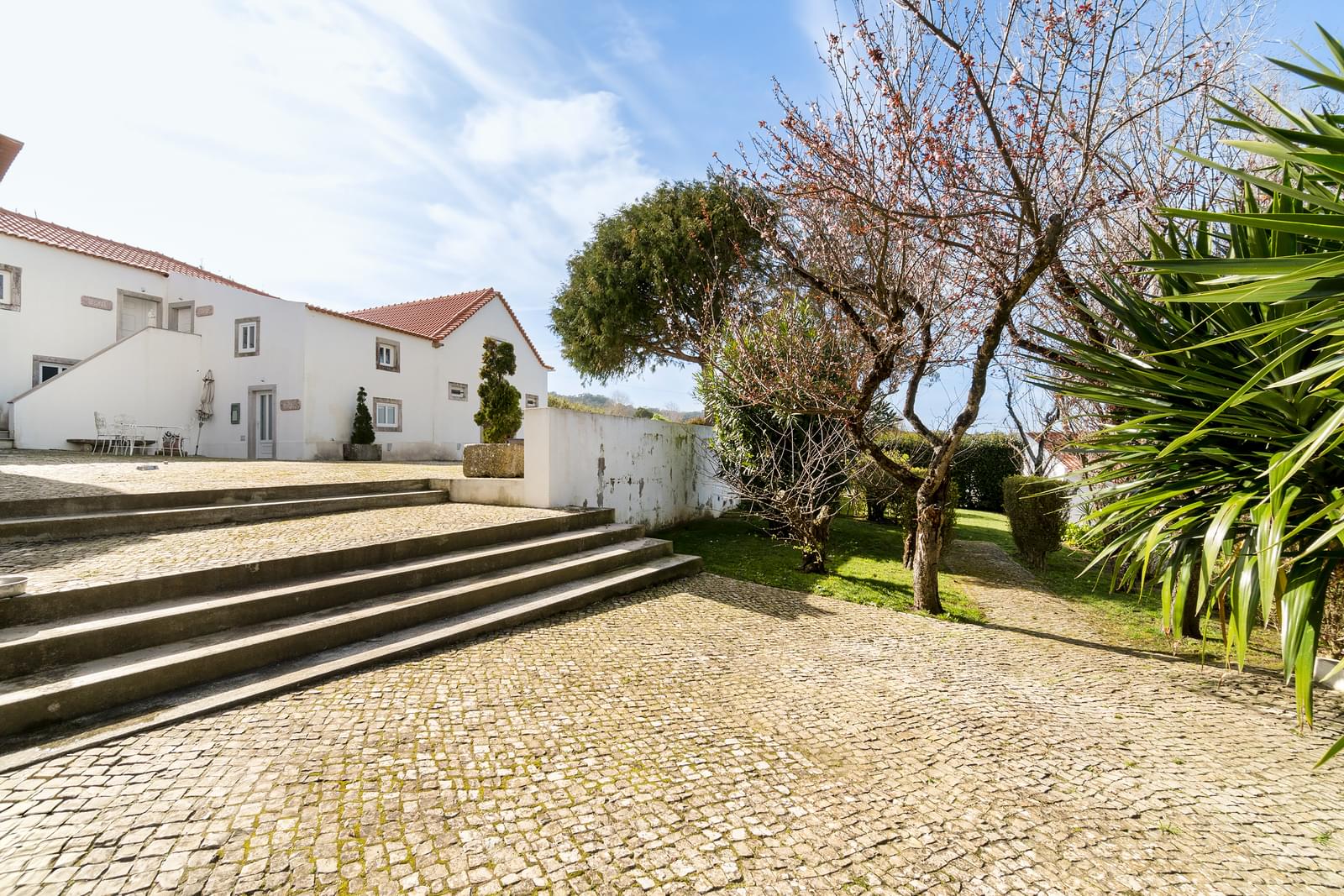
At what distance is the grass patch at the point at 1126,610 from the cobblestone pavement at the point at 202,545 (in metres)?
6.19

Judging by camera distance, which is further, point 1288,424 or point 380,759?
point 1288,424

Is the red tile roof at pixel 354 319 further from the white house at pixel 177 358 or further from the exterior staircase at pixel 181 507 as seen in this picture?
the exterior staircase at pixel 181 507

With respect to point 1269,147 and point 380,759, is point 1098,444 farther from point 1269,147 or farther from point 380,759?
point 380,759

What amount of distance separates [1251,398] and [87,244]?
25105 mm

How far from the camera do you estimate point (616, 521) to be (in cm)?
877

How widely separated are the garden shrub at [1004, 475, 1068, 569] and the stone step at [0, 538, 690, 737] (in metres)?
7.48

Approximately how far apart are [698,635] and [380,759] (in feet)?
9.21

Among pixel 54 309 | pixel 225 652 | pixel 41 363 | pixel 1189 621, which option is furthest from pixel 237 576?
pixel 54 309

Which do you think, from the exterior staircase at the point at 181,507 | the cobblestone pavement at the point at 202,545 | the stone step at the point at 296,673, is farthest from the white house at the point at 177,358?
the stone step at the point at 296,673

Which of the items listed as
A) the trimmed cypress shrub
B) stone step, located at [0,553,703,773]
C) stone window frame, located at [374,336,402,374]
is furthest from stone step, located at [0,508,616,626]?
stone window frame, located at [374,336,402,374]

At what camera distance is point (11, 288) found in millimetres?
14281

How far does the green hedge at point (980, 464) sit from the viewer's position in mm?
16500

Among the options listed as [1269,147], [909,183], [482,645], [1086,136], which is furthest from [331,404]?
[1269,147]

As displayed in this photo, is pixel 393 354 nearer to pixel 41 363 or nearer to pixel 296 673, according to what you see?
pixel 41 363
